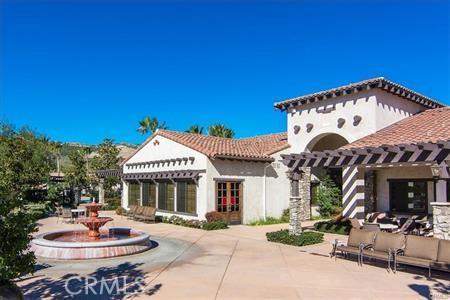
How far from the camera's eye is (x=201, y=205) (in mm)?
19672

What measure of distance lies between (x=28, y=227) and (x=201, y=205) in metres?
14.1

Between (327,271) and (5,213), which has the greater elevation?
(5,213)

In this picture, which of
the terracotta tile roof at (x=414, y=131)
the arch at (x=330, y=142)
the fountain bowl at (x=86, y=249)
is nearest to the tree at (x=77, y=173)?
the arch at (x=330, y=142)

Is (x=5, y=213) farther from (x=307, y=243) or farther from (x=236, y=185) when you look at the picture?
(x=236, y=185)

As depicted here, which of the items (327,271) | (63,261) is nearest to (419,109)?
(327,271)

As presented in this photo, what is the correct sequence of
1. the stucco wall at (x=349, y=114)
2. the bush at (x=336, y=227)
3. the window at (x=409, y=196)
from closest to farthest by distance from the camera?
1. the bush at (x=336, y=227)
2. the window at (x=409, y=196)
3. the stucco wall at (x=349, y=114)

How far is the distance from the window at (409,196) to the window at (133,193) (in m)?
Answer: 15.7

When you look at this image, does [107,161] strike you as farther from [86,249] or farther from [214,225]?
[86,249]

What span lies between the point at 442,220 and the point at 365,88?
889cm

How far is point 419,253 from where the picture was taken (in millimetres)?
9031

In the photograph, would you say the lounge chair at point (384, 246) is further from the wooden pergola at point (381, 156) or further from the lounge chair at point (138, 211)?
the lounge chair at point (138, 211)

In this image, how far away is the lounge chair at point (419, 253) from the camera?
8703mm

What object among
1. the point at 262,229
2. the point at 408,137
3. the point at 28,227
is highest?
the point at 408,137

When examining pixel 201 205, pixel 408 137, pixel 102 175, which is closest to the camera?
pixel 408 137
